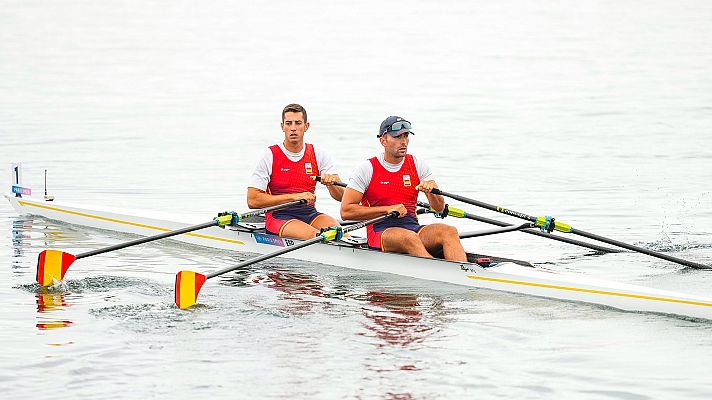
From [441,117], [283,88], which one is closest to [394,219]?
[441,117]

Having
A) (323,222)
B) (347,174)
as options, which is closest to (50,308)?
(323,222)

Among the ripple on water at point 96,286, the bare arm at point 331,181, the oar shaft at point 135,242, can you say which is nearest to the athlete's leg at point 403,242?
the bare arm at point 331,181

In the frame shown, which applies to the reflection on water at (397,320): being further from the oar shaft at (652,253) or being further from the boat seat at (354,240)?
the oar shaft at (652,253)

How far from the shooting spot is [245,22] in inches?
2356

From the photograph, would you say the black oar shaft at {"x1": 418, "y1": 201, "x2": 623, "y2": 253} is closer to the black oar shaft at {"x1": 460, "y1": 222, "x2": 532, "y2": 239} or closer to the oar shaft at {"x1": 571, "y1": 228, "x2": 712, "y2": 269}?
the black oar shaft at {"x1": 460, "y1": 222, "x2": 532, "y2": 239}

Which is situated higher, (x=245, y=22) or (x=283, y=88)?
(x=245, y=22)

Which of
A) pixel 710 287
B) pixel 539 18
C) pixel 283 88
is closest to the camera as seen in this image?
pixel 710 287

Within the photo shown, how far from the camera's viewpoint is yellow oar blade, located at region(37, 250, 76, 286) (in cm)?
1150

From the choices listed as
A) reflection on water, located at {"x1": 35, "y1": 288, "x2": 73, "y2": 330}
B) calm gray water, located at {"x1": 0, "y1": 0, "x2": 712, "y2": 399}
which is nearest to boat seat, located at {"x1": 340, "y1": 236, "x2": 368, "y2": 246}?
calm gray water, located at {"x1": 0, "y1": 0, "x2": 712, "y2": 399}

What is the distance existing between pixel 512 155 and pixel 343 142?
3.96m

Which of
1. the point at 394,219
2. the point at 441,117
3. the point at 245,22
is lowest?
the point at 394,219

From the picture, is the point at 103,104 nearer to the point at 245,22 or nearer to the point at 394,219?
the point at 394,219

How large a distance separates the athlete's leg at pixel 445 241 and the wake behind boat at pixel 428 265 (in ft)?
0.47

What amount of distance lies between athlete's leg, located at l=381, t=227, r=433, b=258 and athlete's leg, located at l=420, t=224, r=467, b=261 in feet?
0.33
